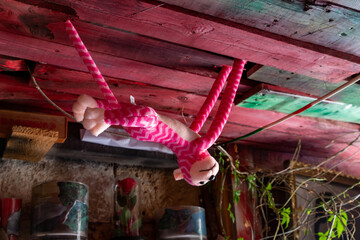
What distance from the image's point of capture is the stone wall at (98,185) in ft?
6.27

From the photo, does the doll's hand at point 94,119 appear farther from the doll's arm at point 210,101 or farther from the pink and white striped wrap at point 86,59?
the doll's arm at point 210,101

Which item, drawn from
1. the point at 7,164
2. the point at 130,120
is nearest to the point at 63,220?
the point at 7,164

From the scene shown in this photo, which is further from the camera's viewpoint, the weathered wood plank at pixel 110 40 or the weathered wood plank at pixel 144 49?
the weathered wood plank at pixel 144 49

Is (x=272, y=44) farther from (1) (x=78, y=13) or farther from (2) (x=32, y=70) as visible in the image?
(2) (x=32, y=70)

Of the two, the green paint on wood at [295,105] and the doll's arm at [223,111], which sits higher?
the green paint on wood at [295,105]

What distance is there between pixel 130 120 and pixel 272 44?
573 mm

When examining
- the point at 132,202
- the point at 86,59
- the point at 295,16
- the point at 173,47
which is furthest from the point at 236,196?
the point at 86,59

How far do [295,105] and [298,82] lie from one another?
207 millimetres

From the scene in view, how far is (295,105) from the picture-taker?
181cm

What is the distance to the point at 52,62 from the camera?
1.47 m

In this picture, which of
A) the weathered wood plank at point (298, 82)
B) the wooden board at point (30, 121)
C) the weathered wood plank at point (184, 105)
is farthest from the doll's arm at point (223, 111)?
the wooden board at point (30, 121)

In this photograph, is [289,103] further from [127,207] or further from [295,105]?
[127,207]

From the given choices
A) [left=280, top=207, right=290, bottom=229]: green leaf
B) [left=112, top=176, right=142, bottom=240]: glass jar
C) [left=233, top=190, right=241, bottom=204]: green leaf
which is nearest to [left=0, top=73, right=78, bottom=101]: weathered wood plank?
[left=112, top=176, right=142, bottom=240]: glass jar

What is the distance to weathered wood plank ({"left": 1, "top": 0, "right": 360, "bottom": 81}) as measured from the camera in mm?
1180
